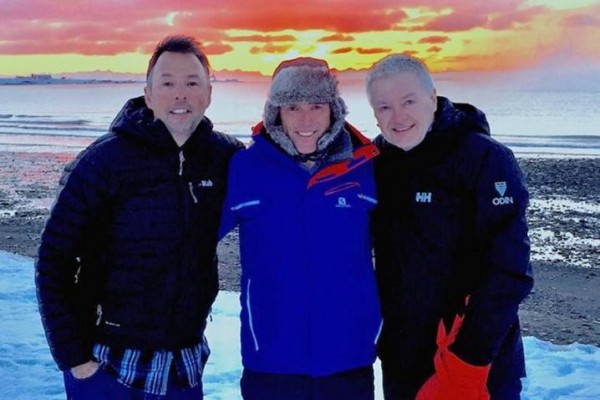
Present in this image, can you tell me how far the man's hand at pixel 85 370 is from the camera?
2.87 meters

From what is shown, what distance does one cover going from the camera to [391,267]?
9.64ft

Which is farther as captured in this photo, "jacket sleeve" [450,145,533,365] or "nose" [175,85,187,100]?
"nose" [175,85,187,100]

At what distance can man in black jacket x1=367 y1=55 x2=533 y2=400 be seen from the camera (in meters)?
2.68

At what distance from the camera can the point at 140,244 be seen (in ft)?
9.33

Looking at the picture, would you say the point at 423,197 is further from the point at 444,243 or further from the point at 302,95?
the point at 302,95

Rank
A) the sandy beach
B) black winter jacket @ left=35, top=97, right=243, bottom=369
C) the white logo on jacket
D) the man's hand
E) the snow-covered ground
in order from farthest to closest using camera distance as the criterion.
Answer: the sandy beach
the snow-covered ground
the man's hand
black winter jacket @ left=35, top=97, right=243, bottom=369
the white logo on jacket

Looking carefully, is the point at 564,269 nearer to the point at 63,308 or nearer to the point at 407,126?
the point at 407,126

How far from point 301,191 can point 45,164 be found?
18.0 m

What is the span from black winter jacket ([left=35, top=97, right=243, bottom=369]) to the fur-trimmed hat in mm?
338

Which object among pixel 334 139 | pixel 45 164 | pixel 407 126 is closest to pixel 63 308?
pixel 334 139

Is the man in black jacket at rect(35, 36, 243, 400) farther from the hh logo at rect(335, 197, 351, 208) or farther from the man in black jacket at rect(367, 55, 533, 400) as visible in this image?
the man in black jacket at rect(367, 55, 533, 400)

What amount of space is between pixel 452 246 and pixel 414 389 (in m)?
0.68

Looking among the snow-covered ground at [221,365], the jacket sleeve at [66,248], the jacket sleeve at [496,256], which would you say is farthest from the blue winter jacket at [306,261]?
the snow-covered ground at [221,365]

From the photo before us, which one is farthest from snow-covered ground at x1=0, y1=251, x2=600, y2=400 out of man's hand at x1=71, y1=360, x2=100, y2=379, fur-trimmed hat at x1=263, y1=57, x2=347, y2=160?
fur-trimmed hat at x1=263, y1=57, x2=347, y2=160
